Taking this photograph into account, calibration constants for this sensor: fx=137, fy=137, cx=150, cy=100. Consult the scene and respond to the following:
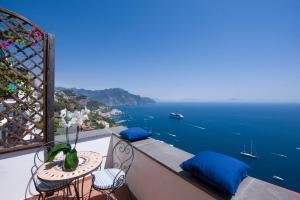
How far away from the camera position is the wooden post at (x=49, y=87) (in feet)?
7.23

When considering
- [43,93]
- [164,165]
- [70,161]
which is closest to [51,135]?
[43,93]

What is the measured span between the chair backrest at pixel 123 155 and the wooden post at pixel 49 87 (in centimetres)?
113

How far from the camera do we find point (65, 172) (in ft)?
4.98

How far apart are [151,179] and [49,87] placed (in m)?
2.14

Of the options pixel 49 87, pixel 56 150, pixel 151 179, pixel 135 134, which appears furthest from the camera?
pixel 135 134

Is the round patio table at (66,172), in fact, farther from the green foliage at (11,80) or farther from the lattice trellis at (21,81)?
the green foliage at (11,80)

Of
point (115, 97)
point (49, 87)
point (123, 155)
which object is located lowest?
Answer: point (115, 97)

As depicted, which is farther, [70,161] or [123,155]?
[123,155]

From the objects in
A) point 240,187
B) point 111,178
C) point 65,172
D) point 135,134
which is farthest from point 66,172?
point 240,187

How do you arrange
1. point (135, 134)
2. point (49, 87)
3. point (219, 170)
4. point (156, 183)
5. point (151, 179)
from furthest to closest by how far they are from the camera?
1. point (135, 134)
2. point (49, 87)
3. point (151, 179)
4. point (156, 183)
5. point (219, 170)

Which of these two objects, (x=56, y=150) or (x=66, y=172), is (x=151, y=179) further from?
(x=56, y=150)

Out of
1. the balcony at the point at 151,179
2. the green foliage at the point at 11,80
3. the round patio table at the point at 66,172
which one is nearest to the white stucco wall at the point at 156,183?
the balcony at the point at 151,179

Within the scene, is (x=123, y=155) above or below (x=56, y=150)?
below

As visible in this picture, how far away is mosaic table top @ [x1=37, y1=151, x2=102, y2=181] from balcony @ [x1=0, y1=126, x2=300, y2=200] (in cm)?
71
